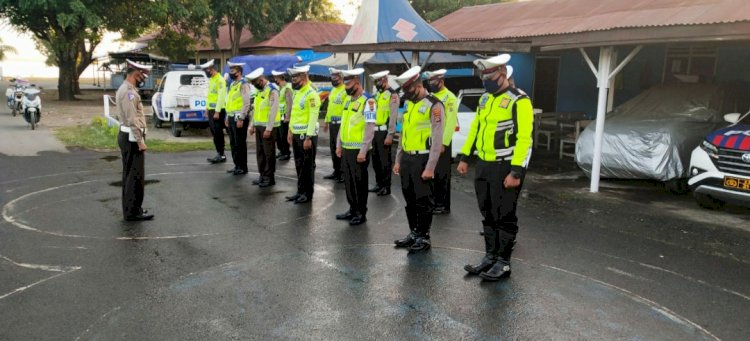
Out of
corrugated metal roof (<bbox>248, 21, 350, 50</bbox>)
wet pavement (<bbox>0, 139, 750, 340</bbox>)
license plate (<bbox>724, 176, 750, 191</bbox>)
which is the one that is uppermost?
corrugated metal roof (<bbox>248, 21, 350, 50</bbox>)

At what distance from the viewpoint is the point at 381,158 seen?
335 inches

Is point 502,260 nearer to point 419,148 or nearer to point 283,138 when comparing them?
point 419,148

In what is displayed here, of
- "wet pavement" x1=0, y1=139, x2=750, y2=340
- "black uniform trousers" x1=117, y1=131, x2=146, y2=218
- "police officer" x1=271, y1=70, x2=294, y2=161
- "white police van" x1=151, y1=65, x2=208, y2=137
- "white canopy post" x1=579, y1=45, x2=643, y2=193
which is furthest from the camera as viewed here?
"white police van" x1=151, y1=65, x2=208, y2=137

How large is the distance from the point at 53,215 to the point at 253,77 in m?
3.48

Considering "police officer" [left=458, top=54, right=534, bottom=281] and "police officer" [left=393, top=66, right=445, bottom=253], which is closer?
"police officer" [left=458, top=54, right=534, bottom=281]

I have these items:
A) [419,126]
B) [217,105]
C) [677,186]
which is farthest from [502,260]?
[217,105]

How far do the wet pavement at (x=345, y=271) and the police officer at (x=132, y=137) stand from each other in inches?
12.2

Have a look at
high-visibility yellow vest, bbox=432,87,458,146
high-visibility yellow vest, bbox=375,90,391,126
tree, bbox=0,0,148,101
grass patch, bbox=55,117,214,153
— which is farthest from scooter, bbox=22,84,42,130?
high-visibility yellow vest, bbox=432,87,458,146

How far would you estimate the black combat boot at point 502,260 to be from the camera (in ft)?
16.6

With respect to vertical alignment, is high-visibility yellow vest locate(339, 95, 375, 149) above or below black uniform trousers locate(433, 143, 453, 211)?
above

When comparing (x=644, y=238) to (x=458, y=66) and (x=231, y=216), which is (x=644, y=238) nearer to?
(x=231, y=216)

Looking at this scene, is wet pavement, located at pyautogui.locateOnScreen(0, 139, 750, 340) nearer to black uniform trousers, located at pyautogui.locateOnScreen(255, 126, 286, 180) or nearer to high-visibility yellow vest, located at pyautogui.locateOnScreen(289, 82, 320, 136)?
black uniform trousers, located at pyautogui.locateOnScreen(255, 126, 286, 180)

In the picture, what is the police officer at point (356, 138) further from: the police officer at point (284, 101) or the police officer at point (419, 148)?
the police officer at point (284, 101)

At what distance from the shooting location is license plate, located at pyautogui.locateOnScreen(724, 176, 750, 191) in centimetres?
712
